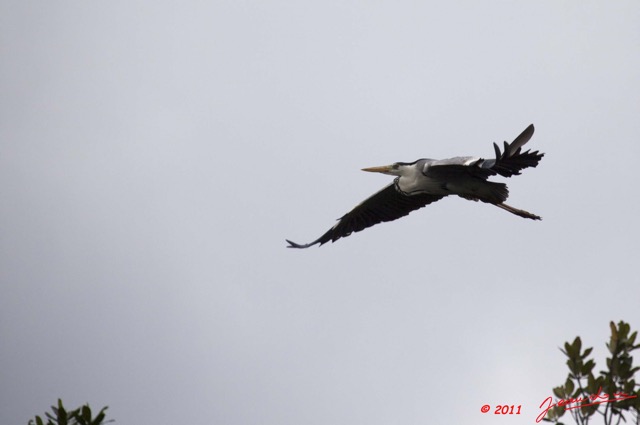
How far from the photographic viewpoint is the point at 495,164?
41.9 ft

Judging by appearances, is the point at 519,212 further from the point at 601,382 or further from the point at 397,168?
the point at 601,382

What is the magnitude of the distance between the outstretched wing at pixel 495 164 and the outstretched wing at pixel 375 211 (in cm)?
143

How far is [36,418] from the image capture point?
8.06 metres

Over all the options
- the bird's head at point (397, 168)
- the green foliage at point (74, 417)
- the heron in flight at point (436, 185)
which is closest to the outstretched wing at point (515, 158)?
the heron in flight at point (436, 185)

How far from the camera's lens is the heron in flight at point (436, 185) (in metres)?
12.6

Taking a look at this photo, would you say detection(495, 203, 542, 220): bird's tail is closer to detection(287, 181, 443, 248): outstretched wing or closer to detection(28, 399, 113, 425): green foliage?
detection(287, 181, 443, 248): outstretched wing

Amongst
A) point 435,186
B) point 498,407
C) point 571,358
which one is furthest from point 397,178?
point 571,358

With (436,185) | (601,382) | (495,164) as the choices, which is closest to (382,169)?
(436,185)

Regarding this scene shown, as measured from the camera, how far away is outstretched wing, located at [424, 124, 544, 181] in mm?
12367

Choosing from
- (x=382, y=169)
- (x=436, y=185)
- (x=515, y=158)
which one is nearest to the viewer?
(x=515, y=158)

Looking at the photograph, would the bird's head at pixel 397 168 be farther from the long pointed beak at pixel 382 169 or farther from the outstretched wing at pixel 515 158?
the outstretched wing at pixel 515 158

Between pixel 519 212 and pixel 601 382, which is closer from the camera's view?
pixel 601 382

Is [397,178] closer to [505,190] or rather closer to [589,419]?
[505,190]

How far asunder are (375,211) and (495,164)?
4086mm
